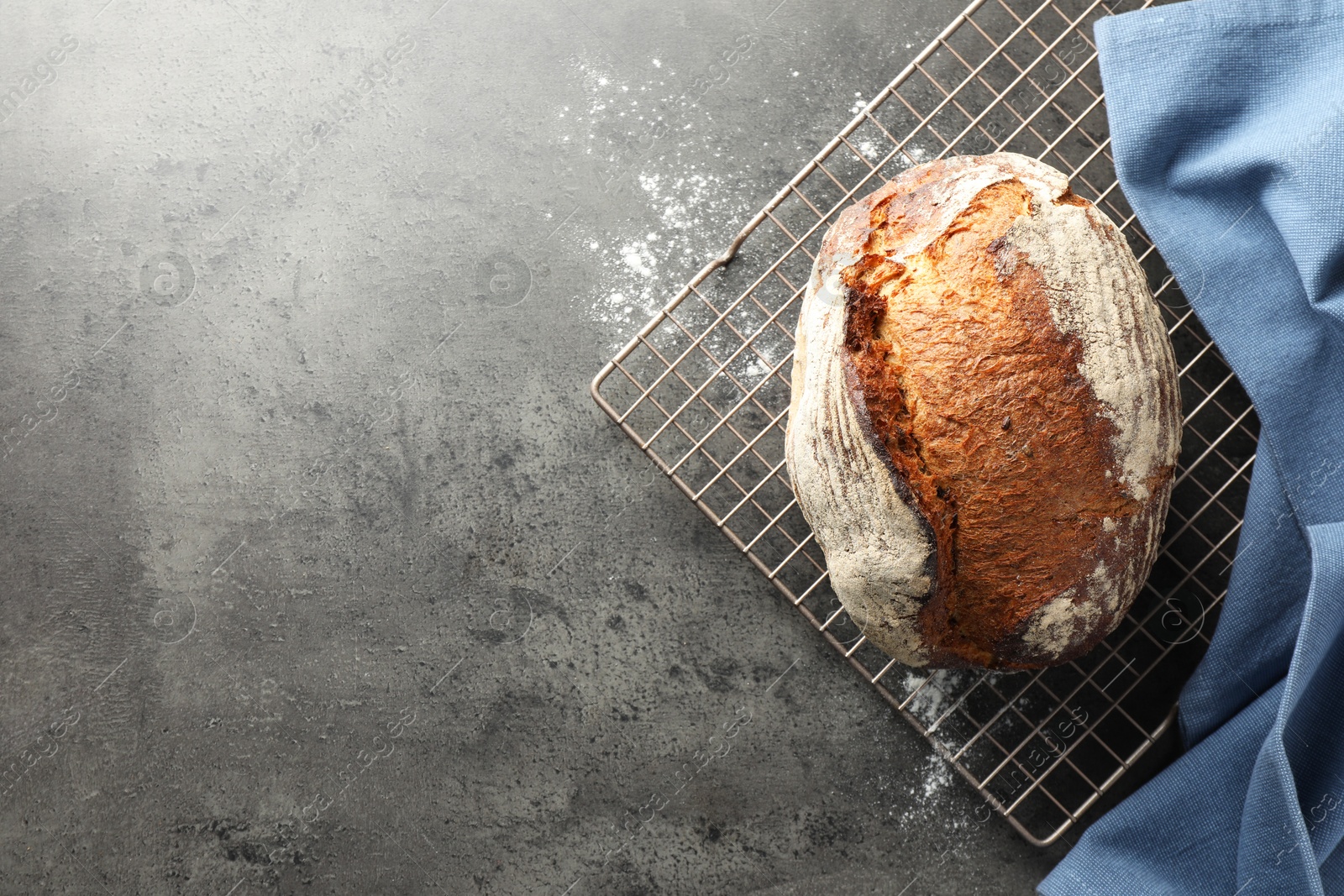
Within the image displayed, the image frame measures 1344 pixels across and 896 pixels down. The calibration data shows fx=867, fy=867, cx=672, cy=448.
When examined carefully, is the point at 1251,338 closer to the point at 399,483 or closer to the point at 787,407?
the point at 787,407

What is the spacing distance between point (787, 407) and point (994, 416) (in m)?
0.60

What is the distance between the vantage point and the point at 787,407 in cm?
188

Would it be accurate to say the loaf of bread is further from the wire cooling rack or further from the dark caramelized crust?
the wire cooling rack

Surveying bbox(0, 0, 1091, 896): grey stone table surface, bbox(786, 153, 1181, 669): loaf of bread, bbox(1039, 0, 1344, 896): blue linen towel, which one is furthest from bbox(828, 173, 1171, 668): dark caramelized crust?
bbox(0, 0, 1091, 896): grey stone table surface

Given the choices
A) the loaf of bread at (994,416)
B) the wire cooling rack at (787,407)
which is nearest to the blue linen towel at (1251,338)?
the wire cooling rack at (787,407)

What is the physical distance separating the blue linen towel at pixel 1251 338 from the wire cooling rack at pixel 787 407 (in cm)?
14

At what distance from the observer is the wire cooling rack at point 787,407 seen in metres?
1.79

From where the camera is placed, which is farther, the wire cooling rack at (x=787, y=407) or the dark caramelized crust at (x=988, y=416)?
the wire cooling rack at (x=787, y=407)

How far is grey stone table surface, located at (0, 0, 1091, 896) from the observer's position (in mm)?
1851

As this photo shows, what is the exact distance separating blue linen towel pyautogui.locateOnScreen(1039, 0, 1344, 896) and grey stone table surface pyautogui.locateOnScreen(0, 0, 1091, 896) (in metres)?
0.36

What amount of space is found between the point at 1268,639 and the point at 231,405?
2171mm

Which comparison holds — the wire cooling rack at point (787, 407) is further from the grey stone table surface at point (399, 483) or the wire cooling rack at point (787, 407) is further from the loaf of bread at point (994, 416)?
the loaf of bread at point (994, 416)

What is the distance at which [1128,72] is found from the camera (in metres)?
1.60

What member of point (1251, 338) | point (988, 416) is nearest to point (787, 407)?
point (988, 416)
